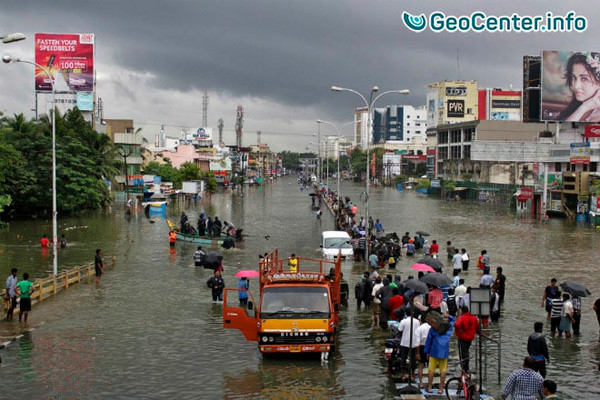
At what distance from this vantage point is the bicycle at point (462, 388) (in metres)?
11.7

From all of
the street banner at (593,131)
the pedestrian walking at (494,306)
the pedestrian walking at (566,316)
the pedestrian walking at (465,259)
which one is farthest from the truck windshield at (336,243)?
the street banner at (593,131)

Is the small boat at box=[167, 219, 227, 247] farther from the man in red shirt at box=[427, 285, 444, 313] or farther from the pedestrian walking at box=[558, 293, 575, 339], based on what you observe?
the pedestrian walking at box=[558, 293, 575, 339]

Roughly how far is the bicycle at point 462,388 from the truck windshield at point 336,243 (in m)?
20.1

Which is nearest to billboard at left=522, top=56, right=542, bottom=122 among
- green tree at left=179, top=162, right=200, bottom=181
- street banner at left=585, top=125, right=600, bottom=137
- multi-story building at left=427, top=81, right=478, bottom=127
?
street banner at left=585, top=125, right=600, bottom=137

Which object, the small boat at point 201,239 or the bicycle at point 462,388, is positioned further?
the small boat at point 201,239

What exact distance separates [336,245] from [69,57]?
2791 inches

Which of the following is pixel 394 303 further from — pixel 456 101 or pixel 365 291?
pixel 456 101

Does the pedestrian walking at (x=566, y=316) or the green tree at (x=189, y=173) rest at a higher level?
the green tree at (x=189, y=173)

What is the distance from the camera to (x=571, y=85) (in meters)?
70.7

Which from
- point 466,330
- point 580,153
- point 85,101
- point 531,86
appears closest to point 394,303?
point 466,330

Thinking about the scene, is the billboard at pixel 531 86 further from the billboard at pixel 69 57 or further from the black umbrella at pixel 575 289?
the black umbrella at pixel 575 289

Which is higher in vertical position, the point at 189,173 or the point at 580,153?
the point at 580,153

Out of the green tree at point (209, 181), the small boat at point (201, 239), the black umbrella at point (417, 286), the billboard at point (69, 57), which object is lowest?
the small boat at point (201, 239)

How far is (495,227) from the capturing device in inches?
2077
